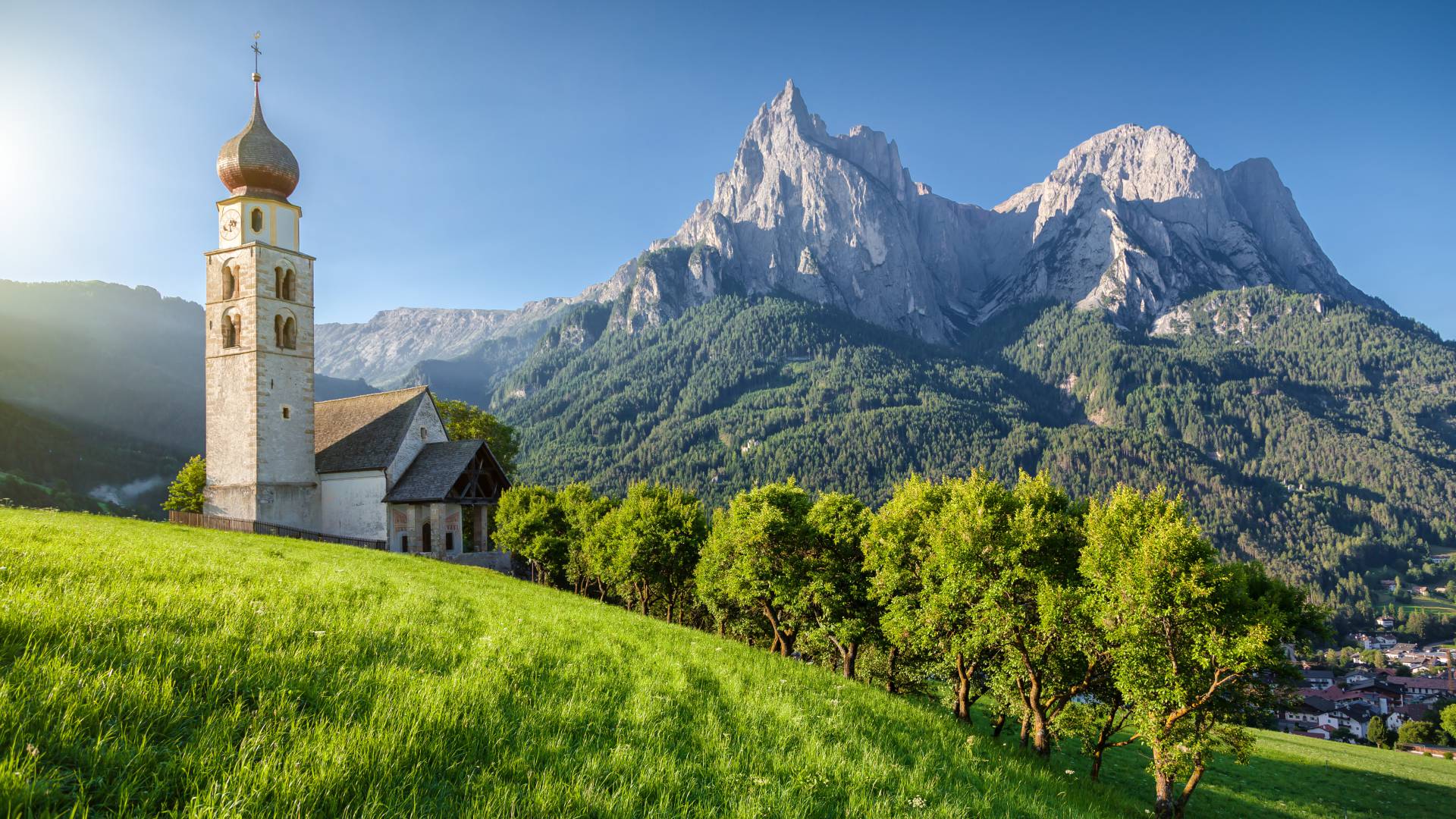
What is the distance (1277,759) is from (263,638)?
69.9 m

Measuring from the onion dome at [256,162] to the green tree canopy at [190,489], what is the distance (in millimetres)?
22127

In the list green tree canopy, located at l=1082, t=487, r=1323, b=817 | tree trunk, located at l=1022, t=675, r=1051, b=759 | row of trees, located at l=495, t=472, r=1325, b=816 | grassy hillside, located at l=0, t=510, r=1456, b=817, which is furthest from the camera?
tree trunk, located at l=1022, t=675, r=1051, b=759

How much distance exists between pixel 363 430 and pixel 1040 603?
1932 inches

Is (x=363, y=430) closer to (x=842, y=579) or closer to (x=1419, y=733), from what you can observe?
(x=842, y=579)

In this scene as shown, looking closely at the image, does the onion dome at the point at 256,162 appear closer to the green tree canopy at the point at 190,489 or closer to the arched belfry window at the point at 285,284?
the arched belfry window at the point at 285,284

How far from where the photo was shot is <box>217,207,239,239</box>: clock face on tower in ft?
152

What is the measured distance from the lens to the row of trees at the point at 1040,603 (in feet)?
76.8

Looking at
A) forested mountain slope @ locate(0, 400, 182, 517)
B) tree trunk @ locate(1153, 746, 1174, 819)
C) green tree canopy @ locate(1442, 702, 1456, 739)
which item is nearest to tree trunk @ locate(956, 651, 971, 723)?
tree trunk @ locate(1153, 746, 1174, 819)

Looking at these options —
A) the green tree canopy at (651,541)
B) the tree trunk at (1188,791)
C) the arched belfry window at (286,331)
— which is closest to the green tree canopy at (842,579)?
the green tree canopy at (651,541)

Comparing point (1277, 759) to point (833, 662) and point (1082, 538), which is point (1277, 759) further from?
point (1082, 538)

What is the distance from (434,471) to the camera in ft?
165

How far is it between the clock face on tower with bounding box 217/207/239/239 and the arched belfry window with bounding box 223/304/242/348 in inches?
207

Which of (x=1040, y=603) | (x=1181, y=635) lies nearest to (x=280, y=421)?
(x=1040, y=603)

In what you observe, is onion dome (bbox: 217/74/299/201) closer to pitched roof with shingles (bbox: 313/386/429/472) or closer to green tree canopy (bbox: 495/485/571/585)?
pitched roof with shingles (bbox: 313/386/429/472)
